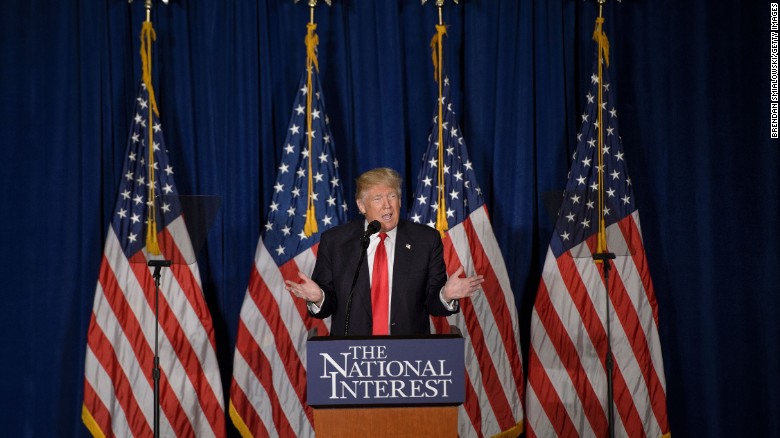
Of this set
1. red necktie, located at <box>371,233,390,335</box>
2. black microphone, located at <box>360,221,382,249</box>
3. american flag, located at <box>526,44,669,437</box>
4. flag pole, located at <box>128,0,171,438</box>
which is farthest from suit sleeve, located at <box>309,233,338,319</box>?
american flag, located at <box>526,44,669,437</box>

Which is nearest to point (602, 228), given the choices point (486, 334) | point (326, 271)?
point (486, 334)

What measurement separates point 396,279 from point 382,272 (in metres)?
0.09

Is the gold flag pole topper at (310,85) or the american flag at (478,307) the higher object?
the gold flag pole topper at (310,85)

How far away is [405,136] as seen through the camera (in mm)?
4828

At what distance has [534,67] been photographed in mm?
4844

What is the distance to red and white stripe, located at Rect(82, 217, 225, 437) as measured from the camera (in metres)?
4.34

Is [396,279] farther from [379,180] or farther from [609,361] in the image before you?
[609,361]

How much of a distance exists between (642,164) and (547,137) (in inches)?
25.8

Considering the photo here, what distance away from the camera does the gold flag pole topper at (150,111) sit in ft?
13.9

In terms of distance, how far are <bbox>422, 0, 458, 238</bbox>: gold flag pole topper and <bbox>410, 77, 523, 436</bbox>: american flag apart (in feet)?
0.08

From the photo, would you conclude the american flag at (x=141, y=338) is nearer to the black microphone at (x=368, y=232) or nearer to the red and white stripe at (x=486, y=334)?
the red and white stripe at (x=486, y=334)

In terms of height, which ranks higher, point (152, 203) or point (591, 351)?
point (152, 203)

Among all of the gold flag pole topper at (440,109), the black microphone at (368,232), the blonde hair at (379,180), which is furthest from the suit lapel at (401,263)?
the gold flag pole topper at (440,109)

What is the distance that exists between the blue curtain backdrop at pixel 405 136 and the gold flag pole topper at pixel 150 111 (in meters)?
0.21
